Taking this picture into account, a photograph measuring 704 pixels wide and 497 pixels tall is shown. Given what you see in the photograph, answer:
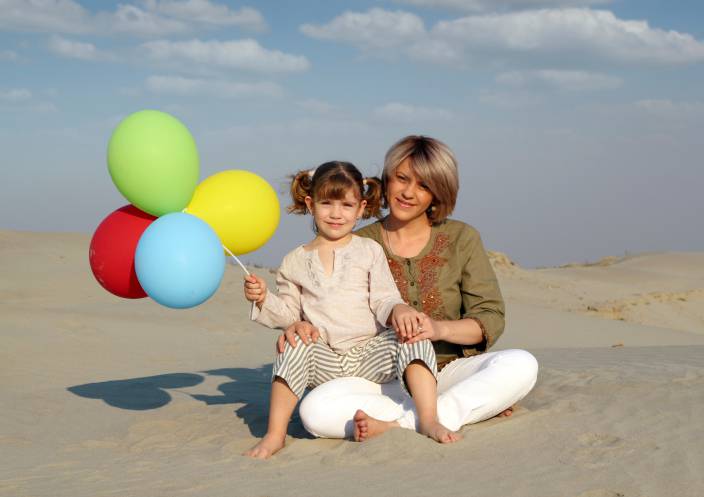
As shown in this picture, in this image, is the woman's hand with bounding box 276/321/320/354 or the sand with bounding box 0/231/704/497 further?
the woman's hand with bounding box 276/321/320/354

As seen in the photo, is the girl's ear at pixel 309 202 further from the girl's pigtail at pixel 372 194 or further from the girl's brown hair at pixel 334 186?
the girl's pigtail at pixel 372 194

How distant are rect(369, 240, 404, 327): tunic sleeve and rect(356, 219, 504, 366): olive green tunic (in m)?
0.25

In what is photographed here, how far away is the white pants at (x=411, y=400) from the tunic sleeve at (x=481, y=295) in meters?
0.18

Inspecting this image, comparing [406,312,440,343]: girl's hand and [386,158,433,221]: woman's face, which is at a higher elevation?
[386,158,433,221]: woman's face

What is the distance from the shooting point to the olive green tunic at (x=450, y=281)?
4.76 m

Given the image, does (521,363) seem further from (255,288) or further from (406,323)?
(255,288)

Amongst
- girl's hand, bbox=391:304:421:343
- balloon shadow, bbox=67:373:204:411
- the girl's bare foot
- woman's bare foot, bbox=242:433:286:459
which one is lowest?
balloon shadow, bbox=67:373:204:411

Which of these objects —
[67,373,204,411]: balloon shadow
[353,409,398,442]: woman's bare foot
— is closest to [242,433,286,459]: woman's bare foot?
[353,409,398,442]: woman's bare foot

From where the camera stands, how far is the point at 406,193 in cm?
462

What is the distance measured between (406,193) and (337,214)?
1.41ft

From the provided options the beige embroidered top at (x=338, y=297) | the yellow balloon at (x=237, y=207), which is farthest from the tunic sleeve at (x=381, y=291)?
the yellow balloon at (x=237, y=207)

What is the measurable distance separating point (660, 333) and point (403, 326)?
28.4 ft

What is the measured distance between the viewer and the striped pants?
4.13 meters

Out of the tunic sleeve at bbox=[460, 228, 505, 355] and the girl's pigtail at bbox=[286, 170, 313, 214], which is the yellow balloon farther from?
the tunic sleeve at bbox=[460, 228, 505, 355]
